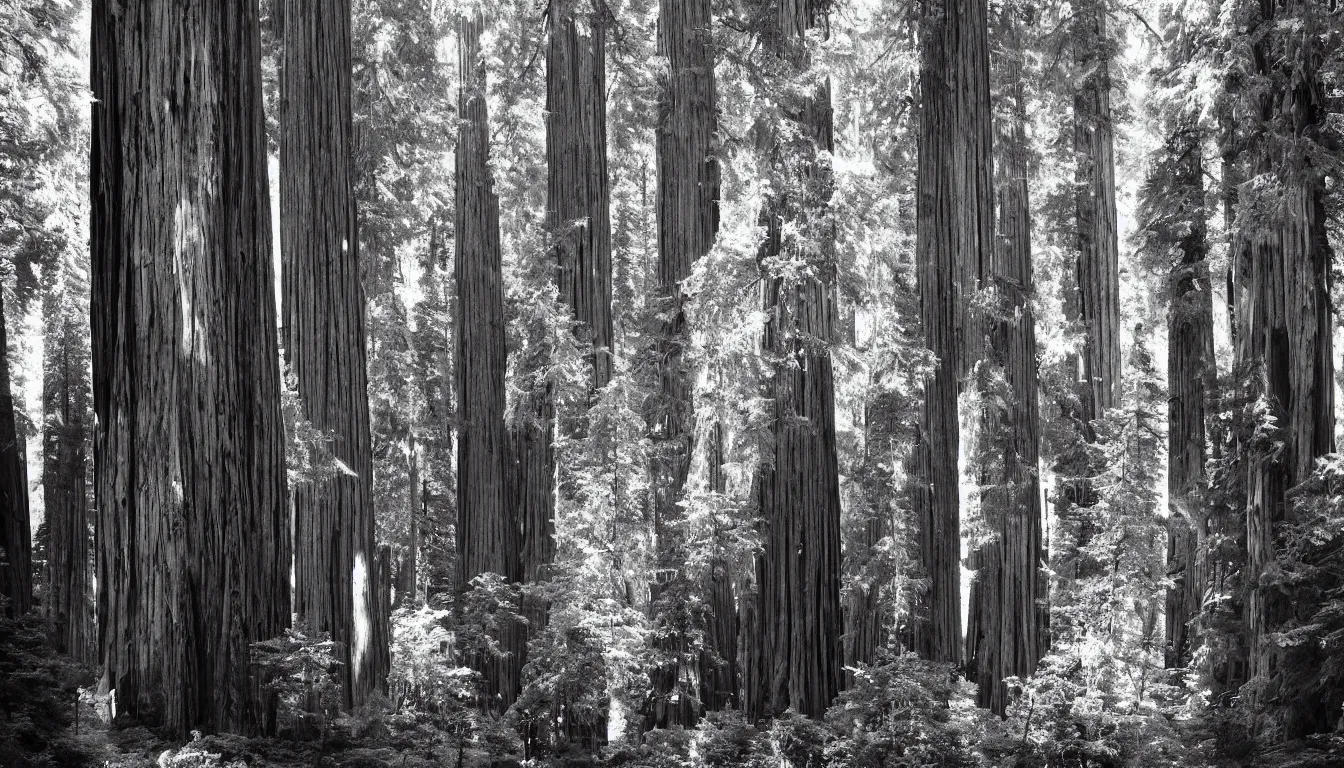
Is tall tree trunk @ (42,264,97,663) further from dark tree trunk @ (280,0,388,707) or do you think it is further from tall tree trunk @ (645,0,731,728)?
tall tree trunk @ (645,0,731,728)

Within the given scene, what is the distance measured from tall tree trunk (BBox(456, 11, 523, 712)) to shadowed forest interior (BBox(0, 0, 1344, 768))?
6cm

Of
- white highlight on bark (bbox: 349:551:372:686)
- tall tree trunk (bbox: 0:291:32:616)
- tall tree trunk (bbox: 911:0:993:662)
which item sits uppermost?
tall tree trunk (bbox: 911:0:993:662)

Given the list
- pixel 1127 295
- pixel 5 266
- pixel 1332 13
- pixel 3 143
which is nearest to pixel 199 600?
pixel 3 143

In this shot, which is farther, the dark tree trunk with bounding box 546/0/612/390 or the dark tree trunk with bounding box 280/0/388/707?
the dark tree trunk with bounding box 546/0/612/390

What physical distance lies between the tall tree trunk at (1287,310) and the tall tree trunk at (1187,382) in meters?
2.43

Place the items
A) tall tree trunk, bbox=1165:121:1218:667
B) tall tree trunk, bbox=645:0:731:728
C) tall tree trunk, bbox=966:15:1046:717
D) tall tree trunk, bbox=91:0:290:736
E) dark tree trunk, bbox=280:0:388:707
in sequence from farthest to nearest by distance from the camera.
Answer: tall tree trunk, bbox=966:15:1046:717 → tall tree trunk, bbox=1165:121:1218:667 → tall tree trunk, bbox=645:0:731:728 → dark tree trunk, bbox=280:0:388:707 → tall tree trunk, bbox=91:0:290:736

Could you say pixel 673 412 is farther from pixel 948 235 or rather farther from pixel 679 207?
pixel 948 235

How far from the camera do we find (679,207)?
13867mm

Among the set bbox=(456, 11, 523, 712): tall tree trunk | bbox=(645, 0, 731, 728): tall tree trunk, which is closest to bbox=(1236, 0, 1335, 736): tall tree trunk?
bbox=(645, 0, 731, 728): tall tree trunk

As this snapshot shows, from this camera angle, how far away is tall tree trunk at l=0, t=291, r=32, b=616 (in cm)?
967

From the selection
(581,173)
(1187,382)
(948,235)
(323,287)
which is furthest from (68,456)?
(1187,382)

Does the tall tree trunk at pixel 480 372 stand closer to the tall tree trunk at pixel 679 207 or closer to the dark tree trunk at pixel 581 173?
the dark tree trunk at pixel 581 173

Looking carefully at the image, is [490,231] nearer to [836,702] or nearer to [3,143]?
[3,143]

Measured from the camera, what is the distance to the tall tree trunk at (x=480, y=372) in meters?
15.5
